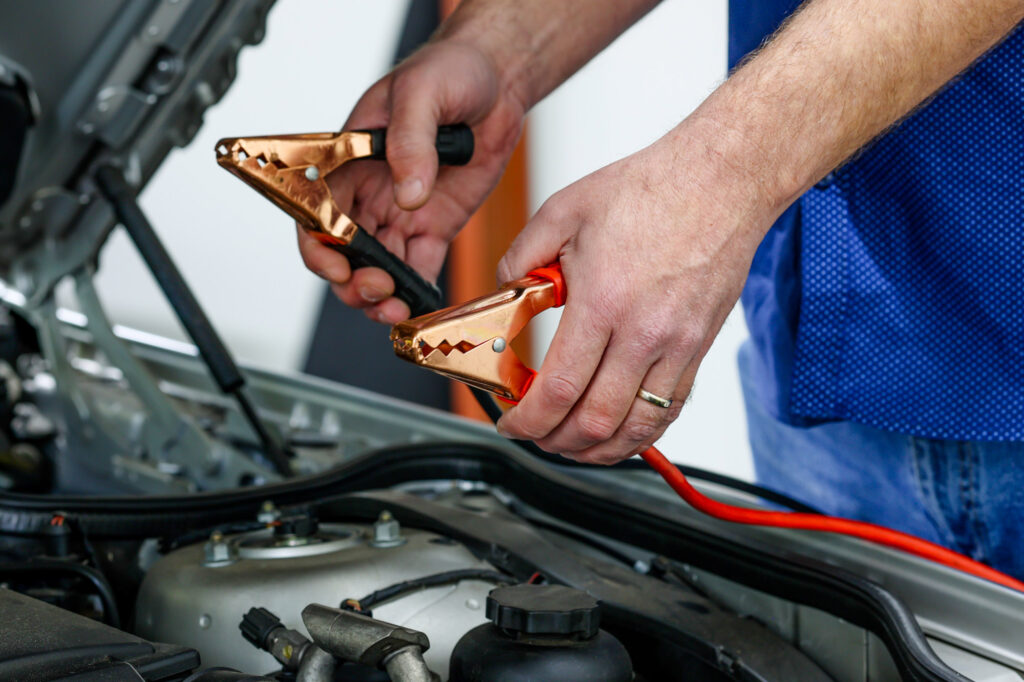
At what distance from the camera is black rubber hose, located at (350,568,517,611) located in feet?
2.01

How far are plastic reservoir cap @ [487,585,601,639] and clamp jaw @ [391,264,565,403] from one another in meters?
0.11

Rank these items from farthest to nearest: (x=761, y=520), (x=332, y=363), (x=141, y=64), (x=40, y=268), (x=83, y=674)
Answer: (x=332, y=363), (x=40, y=268), (x=141, y=64), (x=761, y=520), (x=83, y=674)

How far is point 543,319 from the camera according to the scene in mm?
3074

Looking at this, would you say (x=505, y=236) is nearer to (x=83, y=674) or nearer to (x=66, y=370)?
(x=66, y=370)

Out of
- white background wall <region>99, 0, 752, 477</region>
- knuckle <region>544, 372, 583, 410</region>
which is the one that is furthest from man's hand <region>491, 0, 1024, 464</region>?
white background wall <region>99, 0, 752, 477</region>

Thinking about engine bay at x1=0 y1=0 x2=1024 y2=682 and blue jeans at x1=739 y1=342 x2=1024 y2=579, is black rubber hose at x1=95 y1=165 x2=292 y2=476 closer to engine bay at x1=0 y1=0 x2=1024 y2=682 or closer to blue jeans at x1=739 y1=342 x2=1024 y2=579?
engine bay at x1=0 y1=0 x2=1024 y2=682

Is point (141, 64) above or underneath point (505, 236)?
underneath

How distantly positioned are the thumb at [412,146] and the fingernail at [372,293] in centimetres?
6

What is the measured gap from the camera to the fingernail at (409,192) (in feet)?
2.21

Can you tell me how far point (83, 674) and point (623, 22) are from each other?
65 centimetres

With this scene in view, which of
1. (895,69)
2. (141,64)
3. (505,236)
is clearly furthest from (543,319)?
(895,69)

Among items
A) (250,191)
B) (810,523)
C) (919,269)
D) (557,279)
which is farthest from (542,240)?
(250,191)

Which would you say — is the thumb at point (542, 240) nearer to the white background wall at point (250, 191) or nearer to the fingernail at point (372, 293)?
the fingernail at point (372, 293)

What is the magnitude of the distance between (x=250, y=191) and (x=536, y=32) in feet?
8.57
